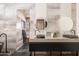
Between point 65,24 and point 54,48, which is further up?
point 65,24

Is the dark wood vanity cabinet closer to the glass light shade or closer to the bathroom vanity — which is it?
the bathroom vanity

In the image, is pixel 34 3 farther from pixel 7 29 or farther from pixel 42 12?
pixel 7 29

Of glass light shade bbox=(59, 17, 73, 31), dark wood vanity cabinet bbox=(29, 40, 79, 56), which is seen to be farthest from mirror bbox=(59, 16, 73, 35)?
dark wood vanity cabinet bbox=(29, 40, 79, 56)

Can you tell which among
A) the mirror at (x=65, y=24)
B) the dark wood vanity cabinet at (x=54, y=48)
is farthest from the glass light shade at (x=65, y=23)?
the dark wood vanity cabinet at (x=54, y=48)

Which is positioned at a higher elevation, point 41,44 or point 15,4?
point 15,4

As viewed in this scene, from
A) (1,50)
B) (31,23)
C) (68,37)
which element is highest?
(31,23)

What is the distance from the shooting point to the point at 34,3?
2.84ft

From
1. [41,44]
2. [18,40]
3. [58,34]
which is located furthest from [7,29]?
[58,34]

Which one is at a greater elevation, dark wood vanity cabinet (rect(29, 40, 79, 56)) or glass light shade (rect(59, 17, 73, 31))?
glass light shade (rect(59, 17, 73, 31))

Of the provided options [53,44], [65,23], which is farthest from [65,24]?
[53,44]

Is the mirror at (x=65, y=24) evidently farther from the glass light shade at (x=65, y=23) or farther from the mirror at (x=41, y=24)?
the mirror at (x=41, y=24)

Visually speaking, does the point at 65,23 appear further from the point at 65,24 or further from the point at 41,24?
the point at 41,24

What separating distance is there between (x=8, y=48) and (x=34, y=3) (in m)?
0.46

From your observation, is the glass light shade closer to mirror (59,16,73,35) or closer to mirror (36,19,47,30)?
mirror (59,16,73,35)
